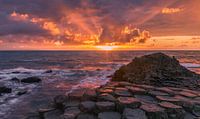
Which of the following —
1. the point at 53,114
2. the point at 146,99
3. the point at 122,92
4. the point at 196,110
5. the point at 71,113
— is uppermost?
the point at 122,92

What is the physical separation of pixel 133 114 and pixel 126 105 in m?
0.49

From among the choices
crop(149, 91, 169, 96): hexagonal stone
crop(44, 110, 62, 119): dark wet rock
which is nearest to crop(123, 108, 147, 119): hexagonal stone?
crop(149, 91, 169, 96): hexagonal stone

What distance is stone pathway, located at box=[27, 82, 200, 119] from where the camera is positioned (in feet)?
22.3

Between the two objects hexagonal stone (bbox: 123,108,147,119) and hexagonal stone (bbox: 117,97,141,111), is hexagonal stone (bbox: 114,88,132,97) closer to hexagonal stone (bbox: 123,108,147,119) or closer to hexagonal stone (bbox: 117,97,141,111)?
hexagonal stone (bbox: 117,97,141,111)

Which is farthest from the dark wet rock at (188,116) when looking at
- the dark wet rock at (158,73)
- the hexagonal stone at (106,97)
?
the dark wet rock at (158,73)

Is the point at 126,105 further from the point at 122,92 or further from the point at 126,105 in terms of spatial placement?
the point at 122,92

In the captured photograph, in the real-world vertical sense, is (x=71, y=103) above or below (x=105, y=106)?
below

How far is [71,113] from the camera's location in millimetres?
7051

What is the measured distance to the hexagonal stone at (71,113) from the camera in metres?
6.88

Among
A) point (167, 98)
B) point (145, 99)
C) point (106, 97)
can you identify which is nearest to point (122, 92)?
point (145, 99)

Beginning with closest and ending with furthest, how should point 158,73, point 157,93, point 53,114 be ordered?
1. point 53,114
2. point 157,93
3. point 158,73

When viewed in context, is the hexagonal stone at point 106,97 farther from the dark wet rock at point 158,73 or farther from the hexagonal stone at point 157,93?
the dark wet rock at point 158,73

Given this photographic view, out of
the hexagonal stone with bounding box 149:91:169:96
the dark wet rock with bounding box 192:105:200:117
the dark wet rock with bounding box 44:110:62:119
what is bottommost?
the dark wet rock with bounding box 44:110:62:119

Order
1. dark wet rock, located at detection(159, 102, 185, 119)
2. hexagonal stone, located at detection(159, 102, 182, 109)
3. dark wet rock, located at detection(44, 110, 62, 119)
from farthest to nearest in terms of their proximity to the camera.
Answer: dark wet rock, located at detection(44, 110, 62, 119)
hexagonal stone, located at detection(159, 102, 182, 109)
dark wet rock, located at detection(159, 102, 185, 119)
